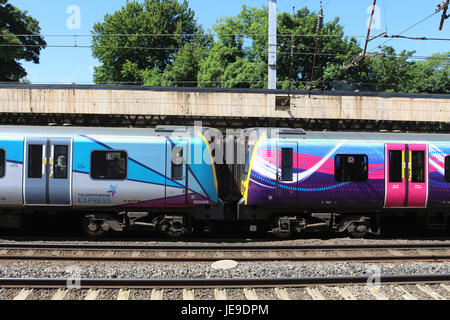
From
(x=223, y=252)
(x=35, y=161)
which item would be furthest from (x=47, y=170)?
(x=223, y=252)

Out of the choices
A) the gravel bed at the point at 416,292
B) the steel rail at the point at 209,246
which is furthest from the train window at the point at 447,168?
the gravel bed at the point at 416,292

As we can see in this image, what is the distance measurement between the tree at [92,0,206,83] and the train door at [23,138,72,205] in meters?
29.4

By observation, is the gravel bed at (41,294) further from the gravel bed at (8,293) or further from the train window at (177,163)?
the train window at (177,163)

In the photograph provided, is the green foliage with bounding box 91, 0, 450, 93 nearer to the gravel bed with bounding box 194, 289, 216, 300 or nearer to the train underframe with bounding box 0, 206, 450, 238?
the train underframe with bounding box 0, 206, 450, 238

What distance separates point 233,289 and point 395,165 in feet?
22.8

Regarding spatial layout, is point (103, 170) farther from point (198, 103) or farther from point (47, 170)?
point (198, 103)

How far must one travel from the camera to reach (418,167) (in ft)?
36.6

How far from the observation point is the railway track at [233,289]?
6789mm

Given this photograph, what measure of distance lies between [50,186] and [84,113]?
5956mm

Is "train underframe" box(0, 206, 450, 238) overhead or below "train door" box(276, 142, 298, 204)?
below

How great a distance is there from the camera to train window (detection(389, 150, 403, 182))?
11070mm

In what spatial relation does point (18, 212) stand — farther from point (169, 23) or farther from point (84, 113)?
point (169, 23)

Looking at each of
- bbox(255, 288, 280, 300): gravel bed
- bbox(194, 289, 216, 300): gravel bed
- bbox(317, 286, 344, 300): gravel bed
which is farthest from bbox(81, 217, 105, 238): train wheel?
bbox(317, 286, 344, 300): gravel bed

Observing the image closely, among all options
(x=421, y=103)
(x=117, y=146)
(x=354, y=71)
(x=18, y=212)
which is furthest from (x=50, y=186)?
(x=354, y=71)
